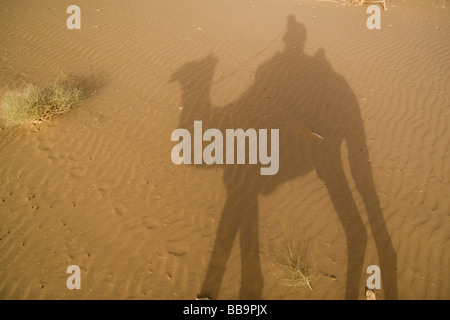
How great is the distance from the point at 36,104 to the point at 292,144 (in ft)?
15.2

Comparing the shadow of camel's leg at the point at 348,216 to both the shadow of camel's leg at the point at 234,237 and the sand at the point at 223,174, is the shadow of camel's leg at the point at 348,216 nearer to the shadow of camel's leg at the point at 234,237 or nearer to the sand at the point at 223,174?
the sand at the point at 223,174

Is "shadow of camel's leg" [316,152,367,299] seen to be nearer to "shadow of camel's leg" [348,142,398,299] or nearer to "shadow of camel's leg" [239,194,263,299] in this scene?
"shadow of camel's leg" [348,142,398,299]

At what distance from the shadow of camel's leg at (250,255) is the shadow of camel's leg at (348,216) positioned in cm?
103

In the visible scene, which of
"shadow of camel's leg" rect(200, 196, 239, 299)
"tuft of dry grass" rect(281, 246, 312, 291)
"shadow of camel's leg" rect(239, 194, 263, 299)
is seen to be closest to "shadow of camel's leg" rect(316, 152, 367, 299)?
"tuft of dry grass" rect(281, 246, 312, 291)

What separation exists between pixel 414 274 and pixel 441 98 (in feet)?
14.4

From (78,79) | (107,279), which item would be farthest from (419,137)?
(78,79)

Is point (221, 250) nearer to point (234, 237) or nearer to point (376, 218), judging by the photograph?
point (234, 237)

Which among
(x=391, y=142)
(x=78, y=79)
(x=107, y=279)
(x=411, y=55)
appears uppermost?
(x=411, y=55)

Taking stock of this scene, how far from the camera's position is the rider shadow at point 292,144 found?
10.7 ft

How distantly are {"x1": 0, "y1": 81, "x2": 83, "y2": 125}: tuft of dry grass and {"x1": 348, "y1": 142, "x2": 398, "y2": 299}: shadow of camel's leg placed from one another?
524cm

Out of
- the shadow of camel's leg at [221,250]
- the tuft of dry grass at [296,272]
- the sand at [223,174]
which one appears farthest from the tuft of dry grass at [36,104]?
Result: the tuft of dry grass at [296,272]

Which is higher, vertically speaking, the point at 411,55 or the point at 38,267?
the point at 411,55

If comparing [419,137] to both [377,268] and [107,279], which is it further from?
[107,279]
